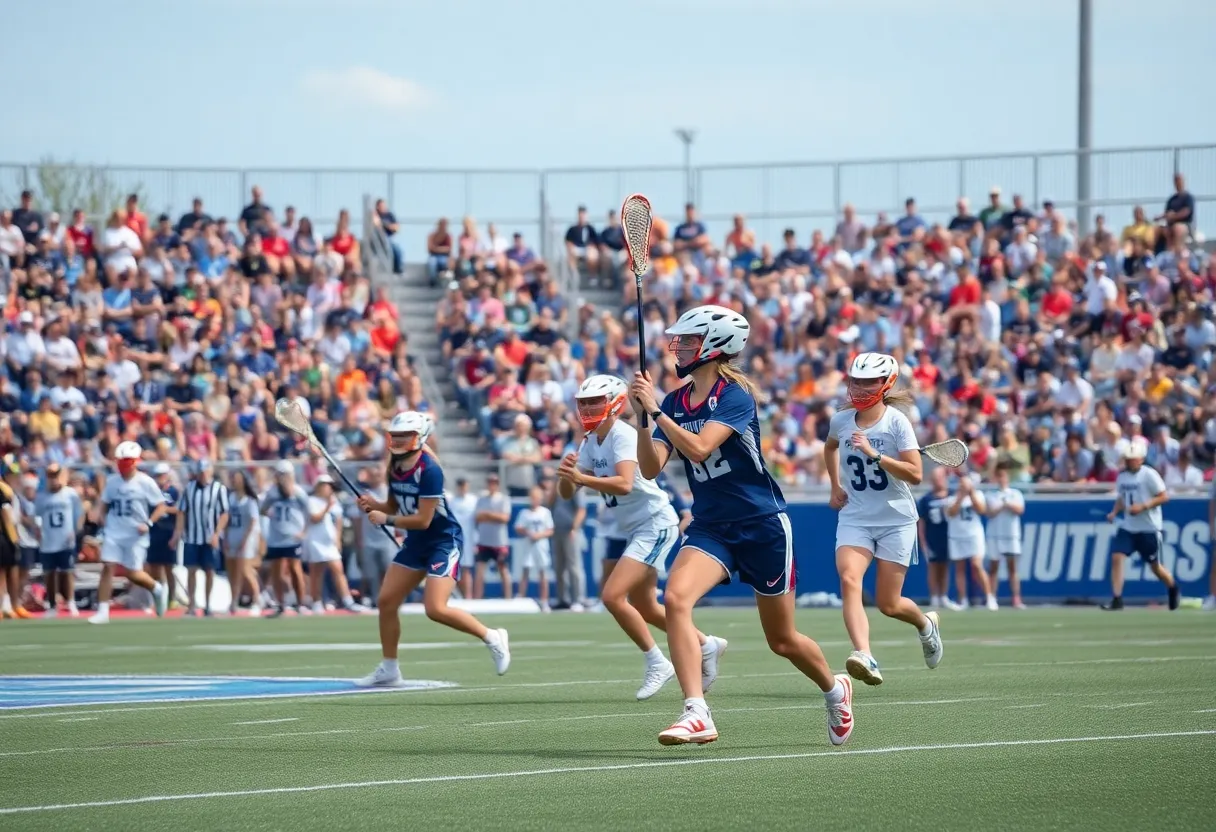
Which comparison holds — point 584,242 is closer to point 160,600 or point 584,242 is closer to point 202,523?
point 202,523

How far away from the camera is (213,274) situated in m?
32.3

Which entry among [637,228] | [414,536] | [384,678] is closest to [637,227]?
[637,228]

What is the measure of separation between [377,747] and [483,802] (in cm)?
213

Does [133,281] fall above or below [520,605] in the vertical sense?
above

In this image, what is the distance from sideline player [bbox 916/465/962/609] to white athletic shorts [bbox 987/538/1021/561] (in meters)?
0.65

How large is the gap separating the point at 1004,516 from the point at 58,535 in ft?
43.2

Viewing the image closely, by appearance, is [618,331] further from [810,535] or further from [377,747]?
[377,747]

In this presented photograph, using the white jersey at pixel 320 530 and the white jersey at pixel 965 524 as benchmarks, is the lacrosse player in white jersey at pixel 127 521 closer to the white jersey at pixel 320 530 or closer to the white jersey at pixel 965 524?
the white jersey at pixel 320 530

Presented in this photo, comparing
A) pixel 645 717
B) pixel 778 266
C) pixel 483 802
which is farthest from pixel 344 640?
pixel 778 266

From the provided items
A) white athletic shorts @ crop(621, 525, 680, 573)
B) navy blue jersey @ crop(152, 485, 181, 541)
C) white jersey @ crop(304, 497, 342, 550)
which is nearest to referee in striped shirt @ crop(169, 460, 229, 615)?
navy blue jersey @ crop(152, 485, 181, 541)

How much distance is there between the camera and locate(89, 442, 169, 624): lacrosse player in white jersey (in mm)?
24312

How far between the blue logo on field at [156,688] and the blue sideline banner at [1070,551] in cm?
1346

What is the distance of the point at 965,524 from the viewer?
26.6 m

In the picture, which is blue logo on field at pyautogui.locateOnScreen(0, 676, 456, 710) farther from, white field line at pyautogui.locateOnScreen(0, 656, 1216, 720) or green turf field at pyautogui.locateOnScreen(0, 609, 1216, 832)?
green turf field at pyautogui.locateOnScreen(0, 609, 1216, 832)
